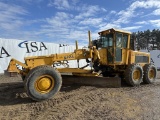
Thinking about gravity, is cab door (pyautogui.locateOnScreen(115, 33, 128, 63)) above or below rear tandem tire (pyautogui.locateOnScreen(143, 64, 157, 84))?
above

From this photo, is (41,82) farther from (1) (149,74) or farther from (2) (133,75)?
(1) (149,74)

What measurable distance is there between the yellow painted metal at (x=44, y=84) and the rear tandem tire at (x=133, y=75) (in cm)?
409

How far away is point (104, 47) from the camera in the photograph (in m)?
9.84

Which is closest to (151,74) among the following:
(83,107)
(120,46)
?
(120,46)

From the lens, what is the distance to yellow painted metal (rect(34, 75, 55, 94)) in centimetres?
669

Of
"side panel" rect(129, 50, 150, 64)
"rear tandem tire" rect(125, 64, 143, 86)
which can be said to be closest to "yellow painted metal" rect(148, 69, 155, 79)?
"side panel" rect(129, 50, 150, 64)

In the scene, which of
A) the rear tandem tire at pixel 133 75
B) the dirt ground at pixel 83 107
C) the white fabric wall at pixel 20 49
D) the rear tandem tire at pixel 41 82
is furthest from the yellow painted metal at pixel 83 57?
the white fabric wall at pixel 20 49

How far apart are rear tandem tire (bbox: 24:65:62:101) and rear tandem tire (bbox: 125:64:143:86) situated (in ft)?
12.8

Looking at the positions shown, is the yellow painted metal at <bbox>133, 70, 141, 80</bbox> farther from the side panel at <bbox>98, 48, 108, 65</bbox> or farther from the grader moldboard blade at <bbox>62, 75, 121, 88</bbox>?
the side panel at <bbox>98, 48, 108, 65</bbox>

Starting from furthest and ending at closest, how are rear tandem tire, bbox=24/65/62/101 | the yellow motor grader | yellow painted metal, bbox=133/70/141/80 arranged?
yellow painted metal, bbox=133/70/141/80 → the yellow motor grader → rear tandem tire, bbox=24/65/62/101

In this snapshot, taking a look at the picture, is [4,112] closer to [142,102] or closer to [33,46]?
[142,102]

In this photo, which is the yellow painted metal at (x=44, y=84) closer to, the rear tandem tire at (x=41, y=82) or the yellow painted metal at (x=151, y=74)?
the rear tandem tire at (x=41, y=82)

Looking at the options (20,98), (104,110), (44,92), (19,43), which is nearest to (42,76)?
(44,92)

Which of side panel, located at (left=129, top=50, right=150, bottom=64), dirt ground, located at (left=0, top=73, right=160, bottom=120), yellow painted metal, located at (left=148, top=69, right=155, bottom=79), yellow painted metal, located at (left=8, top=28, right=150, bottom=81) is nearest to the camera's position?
dirt ground, located at (left=0, top=73, right=160, bottom=120)
